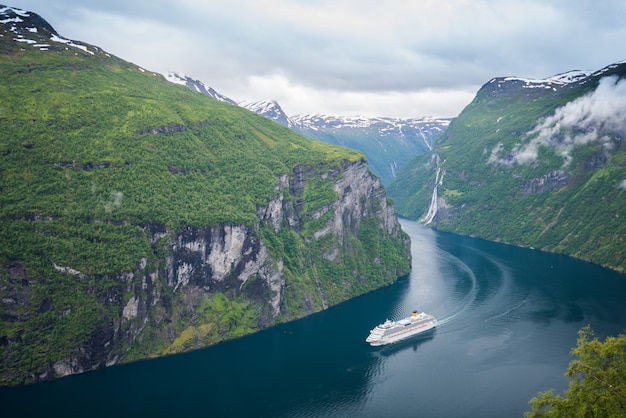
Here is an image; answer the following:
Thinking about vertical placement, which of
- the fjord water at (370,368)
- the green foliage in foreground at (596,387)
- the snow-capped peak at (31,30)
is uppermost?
the snow-capped peak at (31,30)

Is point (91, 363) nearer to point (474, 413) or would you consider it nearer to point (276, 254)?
point (276, 254)

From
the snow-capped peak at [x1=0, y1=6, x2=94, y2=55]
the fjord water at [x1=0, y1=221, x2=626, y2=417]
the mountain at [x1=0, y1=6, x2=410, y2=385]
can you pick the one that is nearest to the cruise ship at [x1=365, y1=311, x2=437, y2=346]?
the fjord water at [x1=0, y1=221, x2=626, y2=417]

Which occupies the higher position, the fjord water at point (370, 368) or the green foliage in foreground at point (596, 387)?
the green foliage in foreground at point (596, 387)

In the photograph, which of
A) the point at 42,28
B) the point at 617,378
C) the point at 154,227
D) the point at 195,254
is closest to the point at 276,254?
the point at 195,254

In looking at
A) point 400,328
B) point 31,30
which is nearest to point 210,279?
point 400,328

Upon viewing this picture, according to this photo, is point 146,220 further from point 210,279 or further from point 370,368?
point 370,368

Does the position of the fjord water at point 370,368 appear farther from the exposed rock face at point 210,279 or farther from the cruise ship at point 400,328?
the exposed rock face at point 210,279

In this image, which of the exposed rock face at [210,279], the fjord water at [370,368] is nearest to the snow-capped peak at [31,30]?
the exposed rock face at [210,279]

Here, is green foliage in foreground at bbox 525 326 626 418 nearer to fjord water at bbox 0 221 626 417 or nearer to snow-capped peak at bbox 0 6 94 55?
fjord water at bbox 0 221 626 417
